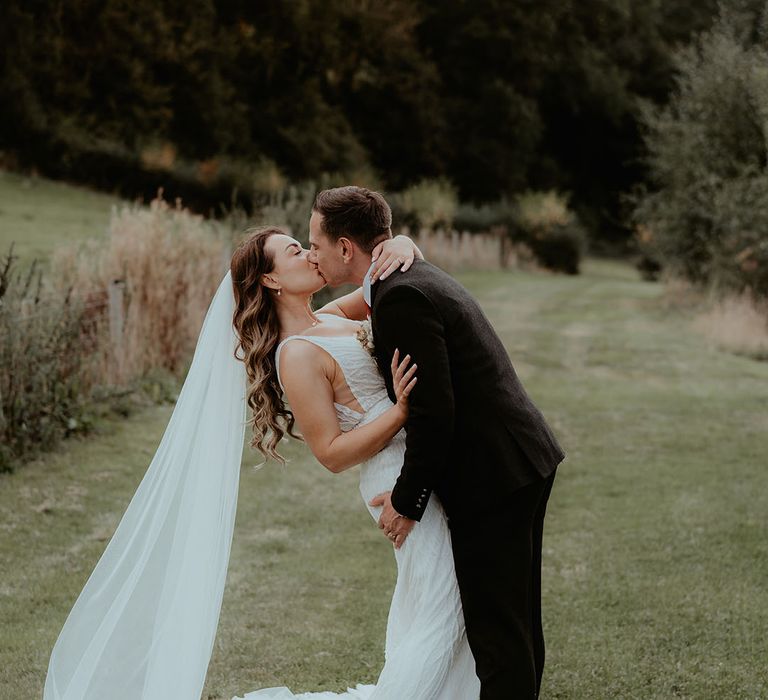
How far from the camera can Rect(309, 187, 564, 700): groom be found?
3.07 m

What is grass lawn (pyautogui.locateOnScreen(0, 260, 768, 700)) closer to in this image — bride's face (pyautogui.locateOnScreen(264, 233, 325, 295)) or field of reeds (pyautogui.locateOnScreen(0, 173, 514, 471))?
field of reeds (pyautogui.locateOnScreen(0, 173, 514, 471))

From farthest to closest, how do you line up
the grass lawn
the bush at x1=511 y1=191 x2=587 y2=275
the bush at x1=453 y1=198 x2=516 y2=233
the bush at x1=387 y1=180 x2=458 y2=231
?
1. the bush at x1=511 y1=191 x2=587 y2=275
2. the bush at x1=453 y1=198 x2=516 y2=233
3. the bush at x1=387 y1=180 x2=458 y2=231
4. the grass lawn

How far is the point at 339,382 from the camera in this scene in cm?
344

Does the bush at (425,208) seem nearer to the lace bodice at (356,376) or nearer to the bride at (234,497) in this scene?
the bride at (234,497)

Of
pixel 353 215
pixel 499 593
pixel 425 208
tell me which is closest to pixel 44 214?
pixel 425 208

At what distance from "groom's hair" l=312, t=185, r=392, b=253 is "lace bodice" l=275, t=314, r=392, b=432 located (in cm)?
33

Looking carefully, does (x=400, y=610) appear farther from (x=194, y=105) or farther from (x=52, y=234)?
(x=194, y=105)

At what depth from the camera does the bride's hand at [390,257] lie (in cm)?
316

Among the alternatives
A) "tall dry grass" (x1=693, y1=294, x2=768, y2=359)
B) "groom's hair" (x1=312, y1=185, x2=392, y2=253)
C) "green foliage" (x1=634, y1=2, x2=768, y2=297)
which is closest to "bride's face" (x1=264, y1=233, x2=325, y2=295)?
"groom's hair" (x1=312, y1=185, x2=392, y2=253)

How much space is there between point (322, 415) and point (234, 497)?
2.56 feet

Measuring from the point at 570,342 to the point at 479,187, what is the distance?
30.2 m

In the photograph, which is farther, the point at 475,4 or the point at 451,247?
the point at 475,4

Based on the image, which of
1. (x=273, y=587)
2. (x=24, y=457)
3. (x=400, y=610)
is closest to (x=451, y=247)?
(x=24, y=457)

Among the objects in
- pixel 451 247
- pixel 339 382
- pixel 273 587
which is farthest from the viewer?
pixel 451 247
